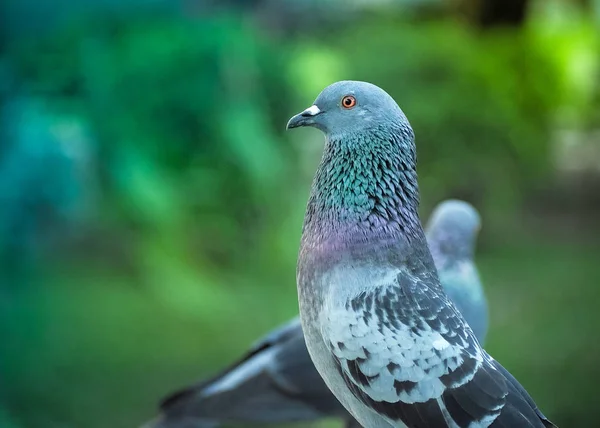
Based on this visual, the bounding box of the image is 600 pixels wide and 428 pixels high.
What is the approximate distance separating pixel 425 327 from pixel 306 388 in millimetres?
454

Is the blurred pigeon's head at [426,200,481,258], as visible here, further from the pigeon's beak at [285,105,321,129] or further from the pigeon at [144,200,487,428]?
the pigeon's beak at [285,105,321,129]

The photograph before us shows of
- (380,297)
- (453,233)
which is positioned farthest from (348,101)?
(453,233)

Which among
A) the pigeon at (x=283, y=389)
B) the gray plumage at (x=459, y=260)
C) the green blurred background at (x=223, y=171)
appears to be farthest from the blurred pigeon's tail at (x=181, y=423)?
the green blurred background at (x=223, y=171)

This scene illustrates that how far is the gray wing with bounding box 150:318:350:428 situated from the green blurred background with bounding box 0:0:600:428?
588 millimetres

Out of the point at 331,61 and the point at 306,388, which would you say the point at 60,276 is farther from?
the point at 306,388

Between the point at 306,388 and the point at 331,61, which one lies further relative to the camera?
the point at 331,61

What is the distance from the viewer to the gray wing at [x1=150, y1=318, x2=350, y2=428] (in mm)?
1219

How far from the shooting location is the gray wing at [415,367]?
0.79 metres

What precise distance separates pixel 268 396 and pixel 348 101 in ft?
1.87

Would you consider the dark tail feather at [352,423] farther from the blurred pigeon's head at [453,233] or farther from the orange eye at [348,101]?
the orange eye at [348,101]

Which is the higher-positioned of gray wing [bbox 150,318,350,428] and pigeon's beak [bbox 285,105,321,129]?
pigeon's beak [bbox 285,105,321,129]

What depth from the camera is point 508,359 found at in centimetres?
240

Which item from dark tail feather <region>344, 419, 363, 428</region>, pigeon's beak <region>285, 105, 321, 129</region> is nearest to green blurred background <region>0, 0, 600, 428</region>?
dark tail feather <region>344, 419, 363, 428</region>

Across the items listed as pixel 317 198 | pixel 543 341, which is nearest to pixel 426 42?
pixel 543 341
